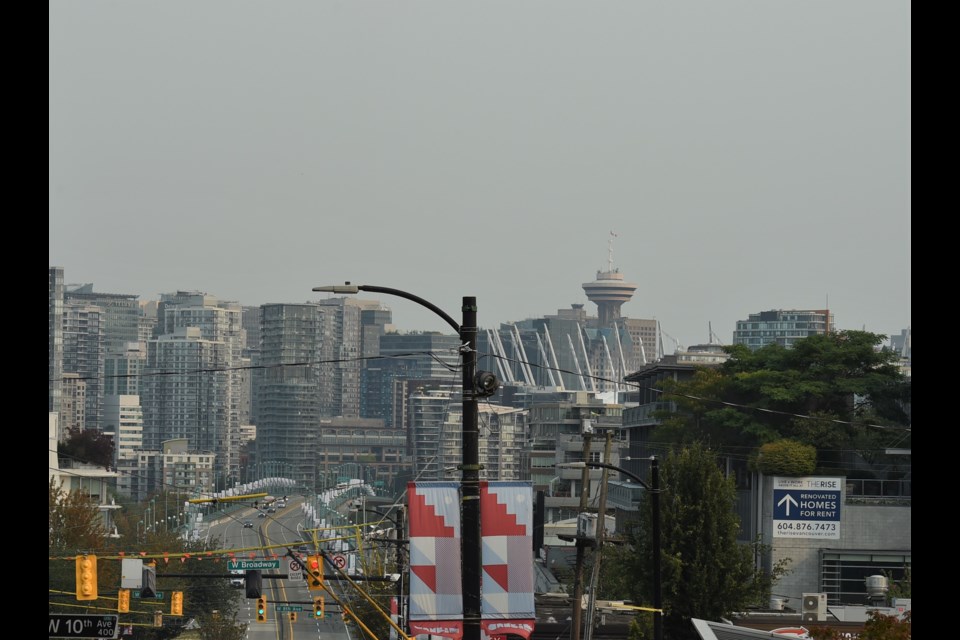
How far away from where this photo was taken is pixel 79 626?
22.0 metres

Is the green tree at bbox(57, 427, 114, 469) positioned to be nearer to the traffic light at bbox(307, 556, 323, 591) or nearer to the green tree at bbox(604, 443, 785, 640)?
the traffic light at bbox(307, 556, 323, 591)

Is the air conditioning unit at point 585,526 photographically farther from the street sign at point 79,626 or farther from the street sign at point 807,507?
the street sign at point 807,507

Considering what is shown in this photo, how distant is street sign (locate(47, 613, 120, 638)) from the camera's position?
21500 millimetres

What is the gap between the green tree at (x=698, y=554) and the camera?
54625mm

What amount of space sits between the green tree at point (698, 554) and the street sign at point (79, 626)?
104 ft

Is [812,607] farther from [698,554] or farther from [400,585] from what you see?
[400,585]

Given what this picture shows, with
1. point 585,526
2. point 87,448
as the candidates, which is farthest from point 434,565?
point 87,448

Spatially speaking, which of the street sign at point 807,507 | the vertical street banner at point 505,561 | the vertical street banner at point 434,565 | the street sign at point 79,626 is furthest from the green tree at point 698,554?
the vertical street banner at point 434,565

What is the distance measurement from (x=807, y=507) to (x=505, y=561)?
193 feet
